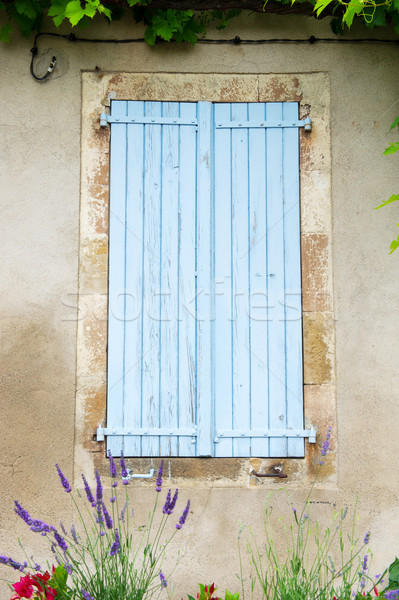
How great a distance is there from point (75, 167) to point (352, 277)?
176 centimetres

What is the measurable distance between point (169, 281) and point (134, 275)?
0.21 metres

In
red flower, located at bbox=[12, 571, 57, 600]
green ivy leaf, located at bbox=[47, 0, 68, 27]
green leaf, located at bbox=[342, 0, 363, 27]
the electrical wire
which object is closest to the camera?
red flower, located at bbox=[12, 571, 57, 600]

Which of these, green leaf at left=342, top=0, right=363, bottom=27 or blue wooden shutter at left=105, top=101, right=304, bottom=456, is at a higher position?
green leaf at left=342, top=0, right=363, bottom=27

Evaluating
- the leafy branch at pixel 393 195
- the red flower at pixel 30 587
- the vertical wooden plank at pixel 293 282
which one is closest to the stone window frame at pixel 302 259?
the vertical wooden plank at pixel 293 282

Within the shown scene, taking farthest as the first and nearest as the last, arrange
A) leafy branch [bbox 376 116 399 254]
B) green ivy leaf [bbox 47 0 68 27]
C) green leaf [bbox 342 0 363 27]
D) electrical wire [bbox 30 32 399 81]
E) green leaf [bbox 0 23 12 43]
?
electrical wire [bbox 30 32 399 81] → green leaf [bbox 0 23 12 43] → green ivy leaf [bbox 47 0 68 27] → leafy branch [bbox 376 116 399 254] → green leaf [bbox 342 0 363 27]

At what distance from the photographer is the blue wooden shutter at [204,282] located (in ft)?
11.5

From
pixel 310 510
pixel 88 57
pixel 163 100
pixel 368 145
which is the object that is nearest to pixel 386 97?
pixel 368 145

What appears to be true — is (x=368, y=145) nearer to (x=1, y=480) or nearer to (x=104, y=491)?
(x=104, y=491)

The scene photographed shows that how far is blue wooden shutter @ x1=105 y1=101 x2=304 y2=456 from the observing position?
11.5 feet

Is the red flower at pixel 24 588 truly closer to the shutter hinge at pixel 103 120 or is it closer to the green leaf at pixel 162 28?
the shutter hinge at pixel 103 120

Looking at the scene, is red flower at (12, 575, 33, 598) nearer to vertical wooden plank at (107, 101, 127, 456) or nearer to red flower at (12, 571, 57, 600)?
red flower at (12, 571, 57, 600)

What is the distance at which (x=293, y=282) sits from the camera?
11.8 ft

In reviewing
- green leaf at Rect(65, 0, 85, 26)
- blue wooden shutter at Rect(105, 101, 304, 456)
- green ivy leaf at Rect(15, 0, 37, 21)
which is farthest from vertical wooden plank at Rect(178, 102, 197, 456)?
green ivy leaf at Rect(15, 0, 37, 21)

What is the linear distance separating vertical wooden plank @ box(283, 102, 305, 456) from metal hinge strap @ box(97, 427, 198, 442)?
588 mm
